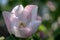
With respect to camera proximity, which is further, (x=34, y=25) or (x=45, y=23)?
(x=45, y=23)

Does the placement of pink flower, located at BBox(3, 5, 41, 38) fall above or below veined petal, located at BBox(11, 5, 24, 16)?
below

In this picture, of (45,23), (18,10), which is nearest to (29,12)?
(18,10)

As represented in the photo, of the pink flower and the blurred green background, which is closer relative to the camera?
the pink flower

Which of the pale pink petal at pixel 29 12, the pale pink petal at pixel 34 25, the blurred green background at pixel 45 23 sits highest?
the pale pink petal at pixel 29 12

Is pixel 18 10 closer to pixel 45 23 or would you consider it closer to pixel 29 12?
pixel 29 12

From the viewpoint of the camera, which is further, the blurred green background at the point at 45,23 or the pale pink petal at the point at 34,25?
the blurred green background at the point at 45,23

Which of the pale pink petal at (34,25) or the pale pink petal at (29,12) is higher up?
the pale pink petal at (29,12)

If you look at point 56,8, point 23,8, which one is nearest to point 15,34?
point 23,8

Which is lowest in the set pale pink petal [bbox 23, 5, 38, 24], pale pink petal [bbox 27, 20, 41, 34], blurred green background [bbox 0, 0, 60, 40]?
blurred green background [bbox 0, 0, 60, 40]
